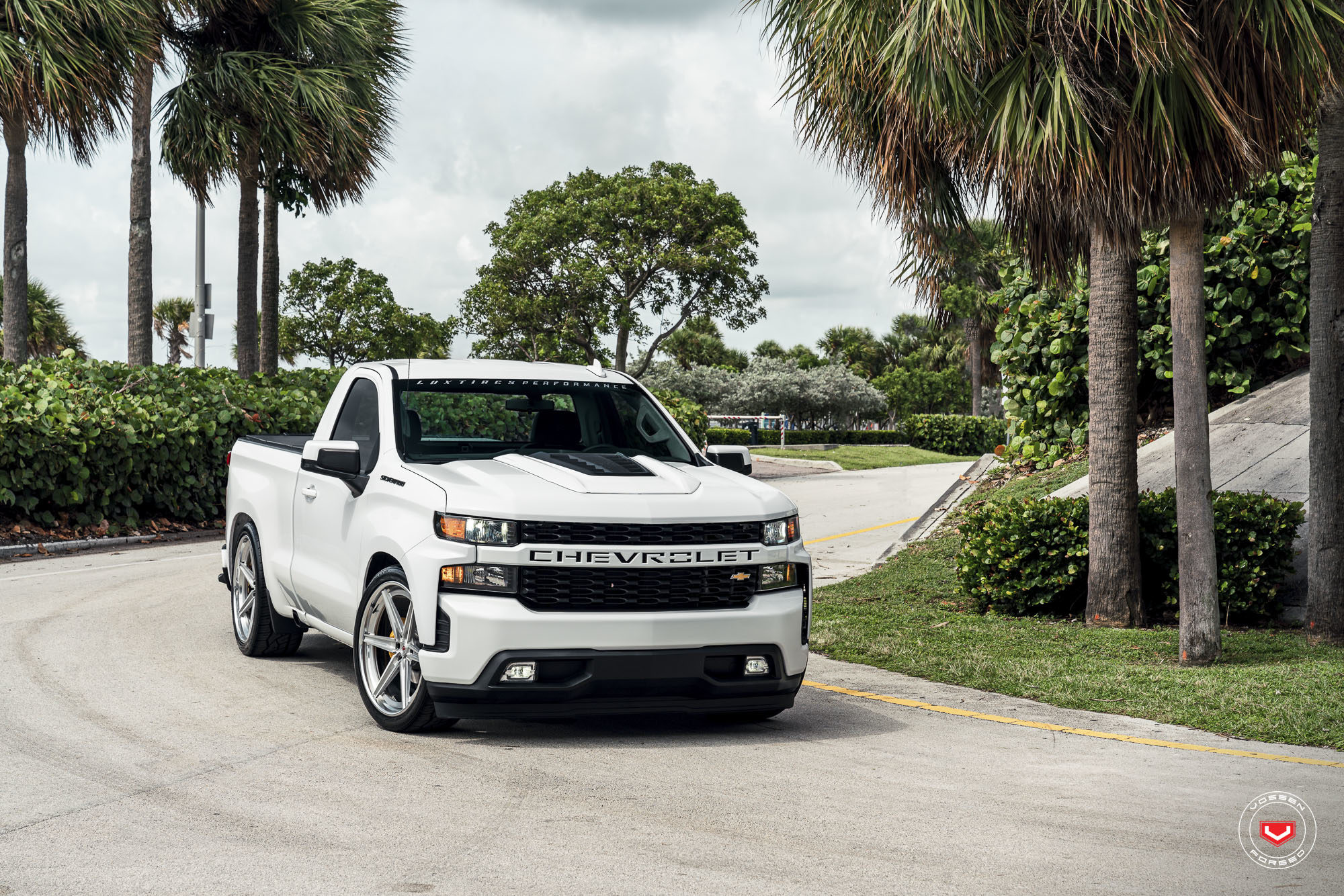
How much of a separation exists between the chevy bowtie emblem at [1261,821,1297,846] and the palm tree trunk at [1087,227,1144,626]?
17.1 ft

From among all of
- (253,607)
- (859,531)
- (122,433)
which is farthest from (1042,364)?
(122,433)

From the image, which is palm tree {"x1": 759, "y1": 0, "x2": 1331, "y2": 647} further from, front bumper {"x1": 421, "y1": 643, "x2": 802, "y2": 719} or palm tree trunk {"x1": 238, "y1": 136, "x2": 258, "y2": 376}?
palm tree trunk {"x1": 238, "y1": 136, "x2": 258, "y2": 376}

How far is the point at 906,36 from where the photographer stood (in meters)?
8.51

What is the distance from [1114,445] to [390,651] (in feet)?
20.2

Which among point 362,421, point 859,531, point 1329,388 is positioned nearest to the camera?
point 362,421

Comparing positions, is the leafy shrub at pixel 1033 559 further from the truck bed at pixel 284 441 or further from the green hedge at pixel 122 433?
the green hedge at pixel 122 433

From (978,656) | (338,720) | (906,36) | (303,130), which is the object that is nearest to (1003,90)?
(906,36)

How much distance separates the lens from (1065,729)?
7195mm

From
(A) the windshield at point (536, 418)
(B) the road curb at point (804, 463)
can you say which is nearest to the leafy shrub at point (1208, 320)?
(A) the windshield at point (536, 418)

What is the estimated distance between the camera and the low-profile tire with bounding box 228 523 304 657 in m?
8.71

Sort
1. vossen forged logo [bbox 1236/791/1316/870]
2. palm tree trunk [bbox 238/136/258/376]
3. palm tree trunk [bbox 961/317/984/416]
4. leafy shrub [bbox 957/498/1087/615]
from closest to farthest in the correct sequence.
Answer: vossen forged logo [bbox 1236/791/1316/870], leafy shrub [bbox 957/498/1087/615], palm tree trunk [bbox 238/136/258/376], palm tree trunk [bbox 961/317/984/416]

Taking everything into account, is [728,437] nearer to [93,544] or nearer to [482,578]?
[93,544]

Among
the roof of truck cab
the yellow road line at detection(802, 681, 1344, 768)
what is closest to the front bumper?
the yellow road line at detection(802, 681, 1344, 768)

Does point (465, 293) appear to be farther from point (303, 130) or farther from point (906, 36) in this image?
point (906, 36)
